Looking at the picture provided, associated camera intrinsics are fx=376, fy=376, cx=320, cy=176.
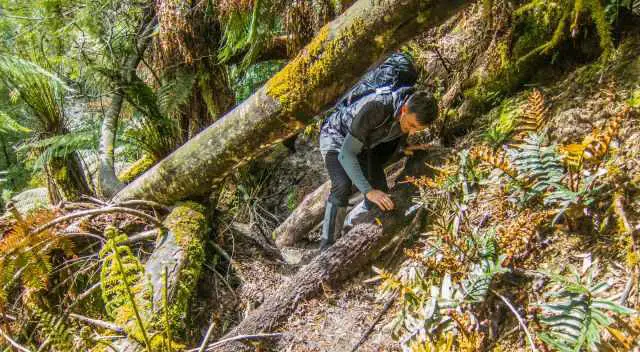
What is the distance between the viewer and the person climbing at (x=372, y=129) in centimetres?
275

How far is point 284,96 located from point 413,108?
91cm

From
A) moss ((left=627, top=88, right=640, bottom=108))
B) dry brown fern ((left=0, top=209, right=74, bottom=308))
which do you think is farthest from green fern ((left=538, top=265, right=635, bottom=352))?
dry brown fern ((left=0, top=209, right=74, bottom=308))

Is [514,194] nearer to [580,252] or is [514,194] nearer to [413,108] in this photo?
[580,252]

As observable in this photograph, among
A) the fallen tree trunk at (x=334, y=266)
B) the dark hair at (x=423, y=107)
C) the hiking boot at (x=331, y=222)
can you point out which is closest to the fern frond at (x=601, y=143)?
the dark hair at (x=423, y=107)

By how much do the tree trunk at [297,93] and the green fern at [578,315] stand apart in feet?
5.20

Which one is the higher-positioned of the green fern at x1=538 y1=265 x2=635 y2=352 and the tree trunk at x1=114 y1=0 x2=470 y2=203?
the tree trunk at x1=114 y1=0 x2=470 y2=203

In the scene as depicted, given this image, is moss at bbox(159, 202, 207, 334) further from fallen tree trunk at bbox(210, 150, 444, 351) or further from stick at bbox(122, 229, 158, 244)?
fallen tree trunk at bbox(210, 150, 444, 351)

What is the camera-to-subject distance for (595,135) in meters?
1.81

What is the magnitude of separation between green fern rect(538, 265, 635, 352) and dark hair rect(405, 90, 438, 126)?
4.46ft

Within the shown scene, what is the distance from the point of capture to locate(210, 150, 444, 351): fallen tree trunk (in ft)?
8.34

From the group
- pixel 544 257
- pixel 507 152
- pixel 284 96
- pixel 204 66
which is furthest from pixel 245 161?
pixel 544 257

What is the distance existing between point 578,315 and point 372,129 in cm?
184

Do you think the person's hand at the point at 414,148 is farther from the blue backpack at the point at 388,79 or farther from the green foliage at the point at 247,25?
the green foliage at the point at 247,25

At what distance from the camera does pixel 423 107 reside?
259 centimetres
